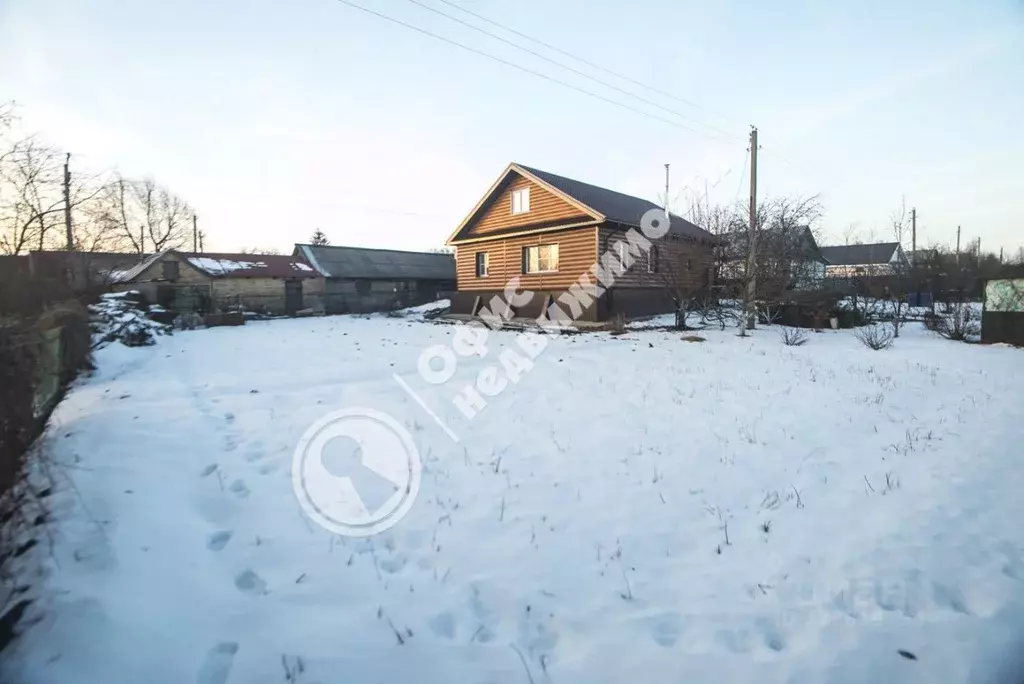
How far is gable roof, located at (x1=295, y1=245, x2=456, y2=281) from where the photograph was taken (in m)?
29.8

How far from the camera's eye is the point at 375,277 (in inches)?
1206

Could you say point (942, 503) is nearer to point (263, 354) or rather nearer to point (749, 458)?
point (749, 458)

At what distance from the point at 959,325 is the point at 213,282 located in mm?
31815

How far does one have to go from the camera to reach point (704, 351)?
11047 mm

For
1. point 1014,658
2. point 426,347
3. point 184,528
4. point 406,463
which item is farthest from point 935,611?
point 426,347

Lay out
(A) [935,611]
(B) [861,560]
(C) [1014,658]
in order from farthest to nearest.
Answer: (B) [861,560], (A) [935,611], (C) [1014,658]

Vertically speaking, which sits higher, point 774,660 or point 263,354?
point 263,354

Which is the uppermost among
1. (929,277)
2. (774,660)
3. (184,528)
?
(929,277)

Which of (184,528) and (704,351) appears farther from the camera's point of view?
(704,351)

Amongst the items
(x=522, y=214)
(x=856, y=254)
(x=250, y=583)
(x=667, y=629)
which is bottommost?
(x=667, y=629)

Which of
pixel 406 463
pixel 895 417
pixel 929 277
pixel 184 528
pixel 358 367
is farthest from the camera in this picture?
pixel 929 277

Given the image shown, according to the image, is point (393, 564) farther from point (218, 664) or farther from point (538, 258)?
point (538, 258)

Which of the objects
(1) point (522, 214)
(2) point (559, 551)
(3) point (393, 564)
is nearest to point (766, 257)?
(1) point (522, 214)

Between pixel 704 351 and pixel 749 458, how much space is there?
23.0 ft
